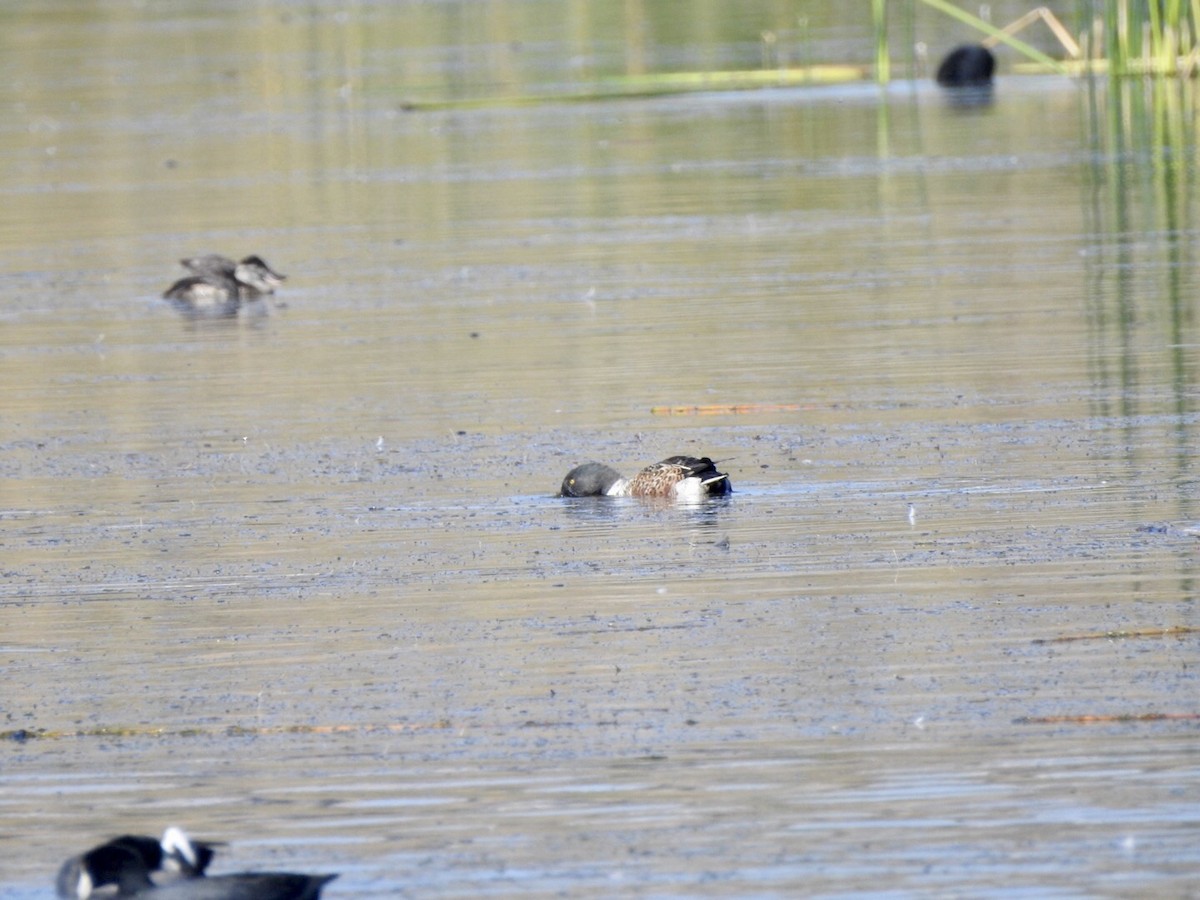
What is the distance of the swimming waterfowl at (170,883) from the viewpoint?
541cm

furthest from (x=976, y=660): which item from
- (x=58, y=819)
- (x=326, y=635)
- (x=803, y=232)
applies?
(x=803, y=232)

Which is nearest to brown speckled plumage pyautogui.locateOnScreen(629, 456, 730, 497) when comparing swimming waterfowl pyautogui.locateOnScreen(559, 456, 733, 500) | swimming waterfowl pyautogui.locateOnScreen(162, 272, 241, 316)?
swimming waterfowl pyautogui.locateOnScreen(559, 456, 733, 500)

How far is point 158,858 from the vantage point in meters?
5.59

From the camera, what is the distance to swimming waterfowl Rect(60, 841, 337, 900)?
5.41 metres

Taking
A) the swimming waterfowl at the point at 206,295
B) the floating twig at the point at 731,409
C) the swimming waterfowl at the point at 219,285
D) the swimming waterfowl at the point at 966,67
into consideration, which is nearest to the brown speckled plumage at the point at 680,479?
the floating twig at the point at 731,409

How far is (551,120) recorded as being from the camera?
100 ft

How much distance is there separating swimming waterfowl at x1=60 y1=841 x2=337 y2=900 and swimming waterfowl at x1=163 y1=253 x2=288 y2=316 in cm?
1237

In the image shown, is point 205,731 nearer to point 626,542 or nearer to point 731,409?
point 626,542

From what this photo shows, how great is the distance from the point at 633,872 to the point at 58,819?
158cm

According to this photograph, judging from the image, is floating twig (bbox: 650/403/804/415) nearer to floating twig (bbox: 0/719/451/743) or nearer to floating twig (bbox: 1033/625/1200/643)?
floating twig (bbox: 1033/625/1200/643)

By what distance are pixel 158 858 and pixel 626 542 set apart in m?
4.32

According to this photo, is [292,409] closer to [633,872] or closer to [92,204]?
[633,872]

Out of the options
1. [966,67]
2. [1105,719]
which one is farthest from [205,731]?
[966,67]

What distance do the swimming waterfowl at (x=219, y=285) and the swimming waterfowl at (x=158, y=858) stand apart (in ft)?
40.3
